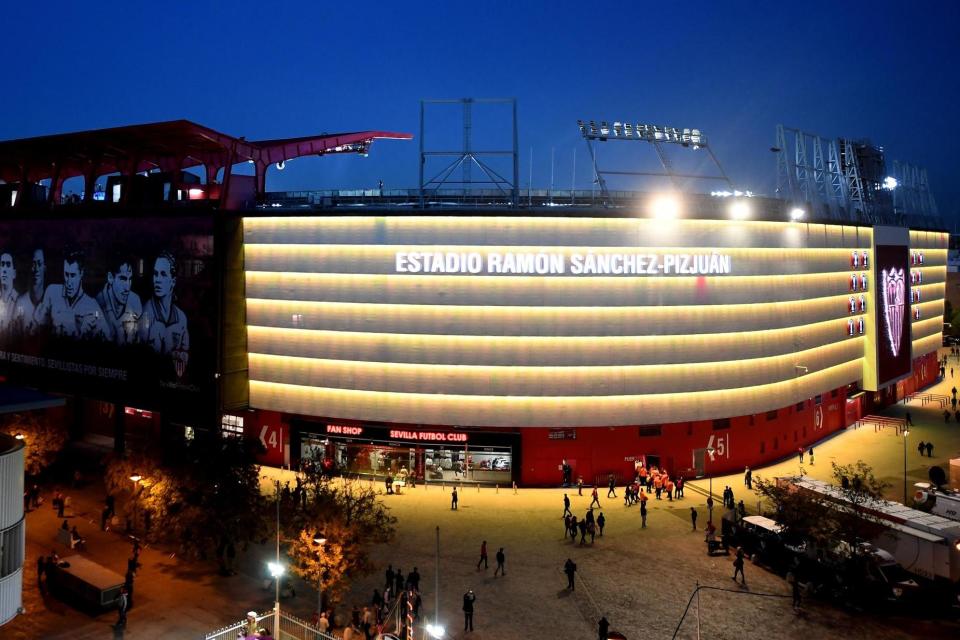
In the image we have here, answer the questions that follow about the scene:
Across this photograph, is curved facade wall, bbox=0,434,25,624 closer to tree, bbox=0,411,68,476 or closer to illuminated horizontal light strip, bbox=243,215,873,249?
tree, bbox=0,411,68,476

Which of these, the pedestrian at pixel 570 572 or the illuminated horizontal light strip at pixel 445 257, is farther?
the illuminated horizontal light strip at pixel 445 257

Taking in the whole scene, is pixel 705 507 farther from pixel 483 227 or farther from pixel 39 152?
pixel 39 152

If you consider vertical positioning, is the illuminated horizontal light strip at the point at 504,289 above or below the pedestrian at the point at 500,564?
above

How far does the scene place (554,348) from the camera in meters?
44.0

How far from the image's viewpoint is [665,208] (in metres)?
45.4

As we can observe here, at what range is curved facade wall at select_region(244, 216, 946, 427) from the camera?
43.9 meters

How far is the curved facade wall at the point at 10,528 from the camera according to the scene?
59.3ft

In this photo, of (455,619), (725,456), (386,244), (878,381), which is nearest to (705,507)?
(725,456)

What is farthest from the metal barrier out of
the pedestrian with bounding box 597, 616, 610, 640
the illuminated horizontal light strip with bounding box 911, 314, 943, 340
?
the illuminated horizontal light strip with bounding box 911, 314, 943, 340

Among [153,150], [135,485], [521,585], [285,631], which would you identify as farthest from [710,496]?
[153,150]

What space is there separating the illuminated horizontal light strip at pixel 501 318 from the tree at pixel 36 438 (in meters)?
13.5

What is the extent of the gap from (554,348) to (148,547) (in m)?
25.0

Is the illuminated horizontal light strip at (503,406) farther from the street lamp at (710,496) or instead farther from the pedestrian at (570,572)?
the pedestrian at (570,572)

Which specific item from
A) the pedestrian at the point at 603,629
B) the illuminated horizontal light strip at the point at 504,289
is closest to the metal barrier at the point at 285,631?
the pedestrian at the point at 603,629
